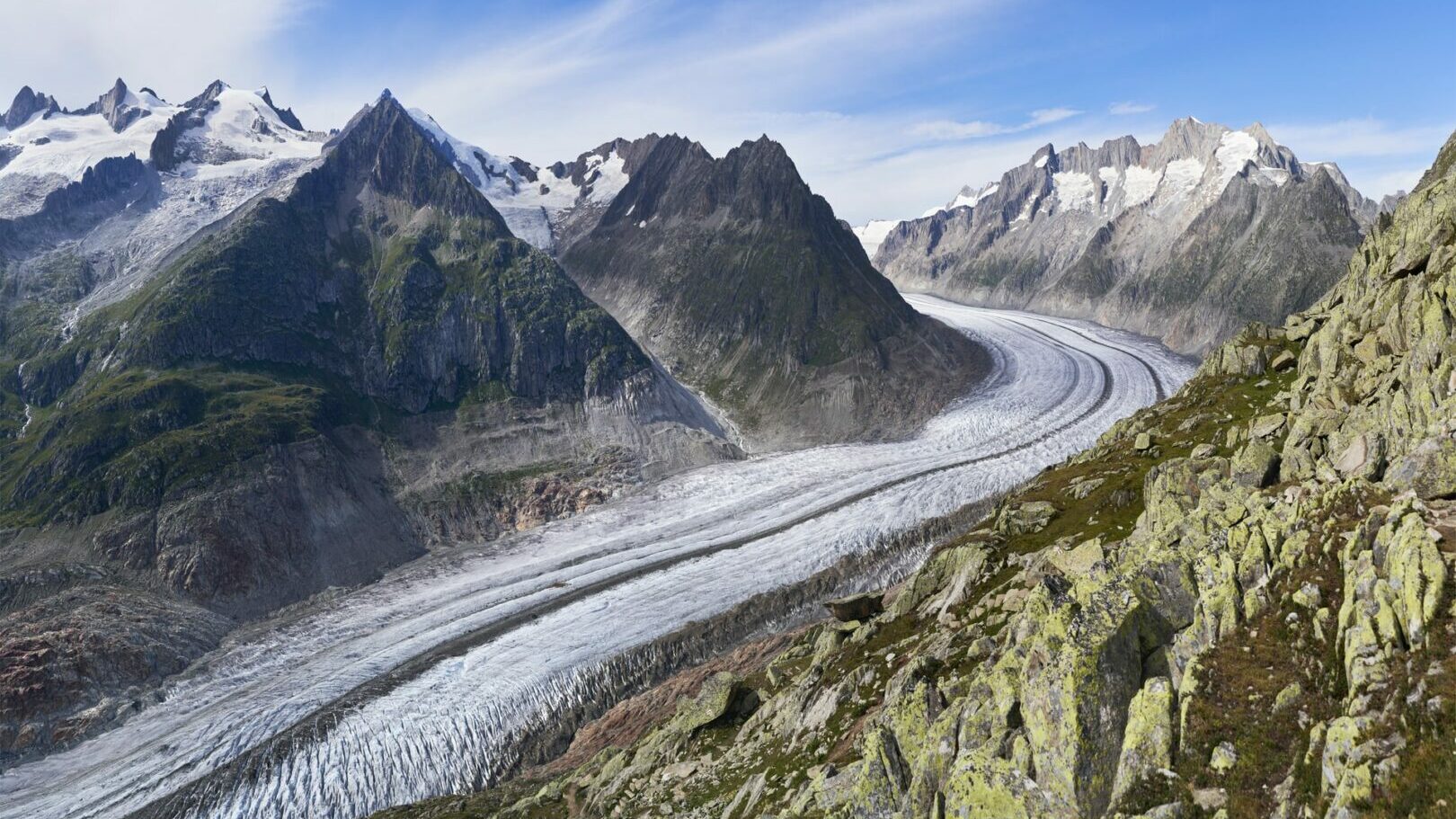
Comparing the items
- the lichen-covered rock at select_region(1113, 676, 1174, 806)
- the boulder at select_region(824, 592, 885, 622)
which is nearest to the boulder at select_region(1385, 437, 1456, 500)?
the lichen-covered rock at select_region(1113, 676, 1174, 806)

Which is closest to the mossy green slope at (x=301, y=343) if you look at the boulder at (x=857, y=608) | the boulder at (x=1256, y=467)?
the boulder at (x=857, y=608)

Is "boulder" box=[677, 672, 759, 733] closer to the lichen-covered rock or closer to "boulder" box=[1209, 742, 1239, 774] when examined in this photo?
the lichen-covered rock

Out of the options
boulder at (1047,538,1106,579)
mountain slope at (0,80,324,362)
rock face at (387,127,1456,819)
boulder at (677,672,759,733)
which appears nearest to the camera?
rock face at (387,127,1456,819)

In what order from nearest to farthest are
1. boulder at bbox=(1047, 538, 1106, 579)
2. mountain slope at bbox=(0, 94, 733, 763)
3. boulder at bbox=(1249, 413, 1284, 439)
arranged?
boulder at bbox=(1047, 538, 1106, 579), boulder at bbox=(1249, 413, 1284, 439), mountain slope at bbox=(0, 94, 733, 763)

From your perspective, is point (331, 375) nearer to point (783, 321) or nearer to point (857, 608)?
point (783, 321)

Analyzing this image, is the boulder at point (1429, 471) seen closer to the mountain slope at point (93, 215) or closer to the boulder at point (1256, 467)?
the boulder at point (1256, 467)

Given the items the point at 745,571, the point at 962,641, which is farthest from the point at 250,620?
the point at 962,641

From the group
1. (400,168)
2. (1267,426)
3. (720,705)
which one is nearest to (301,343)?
(400,168)
